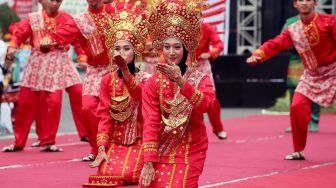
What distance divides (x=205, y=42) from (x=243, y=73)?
336 inches

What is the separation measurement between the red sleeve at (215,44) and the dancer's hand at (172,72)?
6.27 meters

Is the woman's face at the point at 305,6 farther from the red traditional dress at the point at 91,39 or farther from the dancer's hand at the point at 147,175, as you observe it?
the dancer's hand at the point at 147,175

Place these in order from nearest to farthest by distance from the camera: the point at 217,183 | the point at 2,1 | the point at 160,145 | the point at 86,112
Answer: the point at 160,145 < the point at 217,183 < the point at 86,112 < the point at 2,1

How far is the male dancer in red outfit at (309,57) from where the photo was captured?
10.7 meters

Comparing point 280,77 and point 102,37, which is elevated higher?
point 102,37

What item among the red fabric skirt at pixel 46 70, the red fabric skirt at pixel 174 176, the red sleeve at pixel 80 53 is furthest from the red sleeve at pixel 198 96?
the red fabric skirt at pixel 46 70

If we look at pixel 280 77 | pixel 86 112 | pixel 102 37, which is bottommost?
pixel 280 77

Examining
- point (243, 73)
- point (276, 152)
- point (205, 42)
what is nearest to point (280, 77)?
point (243, 73)

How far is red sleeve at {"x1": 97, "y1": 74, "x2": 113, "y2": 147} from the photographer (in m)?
8.52

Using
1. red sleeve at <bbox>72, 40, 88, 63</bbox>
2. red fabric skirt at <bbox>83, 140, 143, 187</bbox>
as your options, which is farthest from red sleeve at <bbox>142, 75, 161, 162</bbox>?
red sleeve at <bbox>72, 40, 88, 63</bbox>

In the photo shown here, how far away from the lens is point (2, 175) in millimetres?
9383

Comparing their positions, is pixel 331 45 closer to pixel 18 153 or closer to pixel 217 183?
pixel 217 183

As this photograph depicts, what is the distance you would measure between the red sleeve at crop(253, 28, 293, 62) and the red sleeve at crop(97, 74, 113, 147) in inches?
85.2

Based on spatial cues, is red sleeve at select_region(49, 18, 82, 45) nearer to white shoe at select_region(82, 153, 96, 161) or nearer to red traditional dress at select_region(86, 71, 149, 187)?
white shoe at select_region(82, 153, 96, 161)
